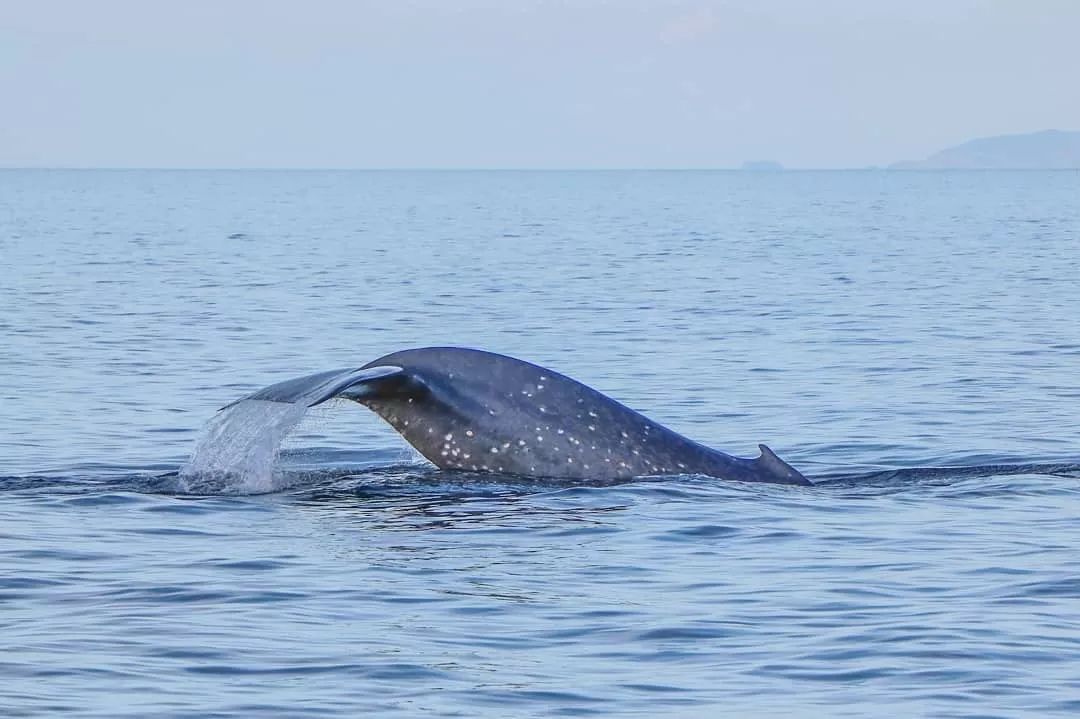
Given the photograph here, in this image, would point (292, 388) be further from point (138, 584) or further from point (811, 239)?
point (811, 239)

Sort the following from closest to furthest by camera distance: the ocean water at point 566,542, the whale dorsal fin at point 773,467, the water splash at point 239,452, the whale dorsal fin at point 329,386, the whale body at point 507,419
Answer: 1. the ocean water at point 566,542
2. the whale dorsal fin at point 329,386
3. the water splash at point 239,452
4. the whale body at point 507,419
5. the whale dorsal fin at point 773,467

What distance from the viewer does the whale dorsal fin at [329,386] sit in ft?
36.8

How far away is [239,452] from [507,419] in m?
2.33

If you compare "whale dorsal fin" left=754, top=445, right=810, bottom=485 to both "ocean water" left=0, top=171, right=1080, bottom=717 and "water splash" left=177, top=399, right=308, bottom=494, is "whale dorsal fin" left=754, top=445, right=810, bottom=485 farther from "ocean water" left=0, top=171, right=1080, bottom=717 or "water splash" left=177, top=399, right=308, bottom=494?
"water splash" left=177, top=399, right=308, bottom=494

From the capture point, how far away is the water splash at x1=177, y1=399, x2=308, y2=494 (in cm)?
1209

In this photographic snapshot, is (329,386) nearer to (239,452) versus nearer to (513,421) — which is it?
(513,421)

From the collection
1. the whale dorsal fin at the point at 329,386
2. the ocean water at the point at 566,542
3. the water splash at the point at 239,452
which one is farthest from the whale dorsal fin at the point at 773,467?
the water splash at the point at 239,452

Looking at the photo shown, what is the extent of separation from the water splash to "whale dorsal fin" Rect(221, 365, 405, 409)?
0.40m

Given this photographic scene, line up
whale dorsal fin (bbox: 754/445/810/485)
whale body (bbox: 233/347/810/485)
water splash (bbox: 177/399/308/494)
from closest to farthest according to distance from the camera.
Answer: water splash (bbox: 177/399/308/494)
whale body (bbox: 233/347/810/485)
whale dorsal fin (bbox: 754/445/810/485)

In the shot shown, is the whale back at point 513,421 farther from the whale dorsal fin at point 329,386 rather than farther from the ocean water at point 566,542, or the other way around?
the ocean water at point 566,542

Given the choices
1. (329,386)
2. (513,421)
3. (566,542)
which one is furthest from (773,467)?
(329,386)

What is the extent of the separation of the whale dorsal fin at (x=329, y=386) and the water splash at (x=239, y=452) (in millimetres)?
403

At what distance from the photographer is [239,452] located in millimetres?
13883

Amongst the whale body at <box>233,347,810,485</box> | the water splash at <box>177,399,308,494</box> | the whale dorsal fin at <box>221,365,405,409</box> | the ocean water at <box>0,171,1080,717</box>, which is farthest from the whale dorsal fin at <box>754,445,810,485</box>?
the water splash at <box>177,399,308,494</box>
